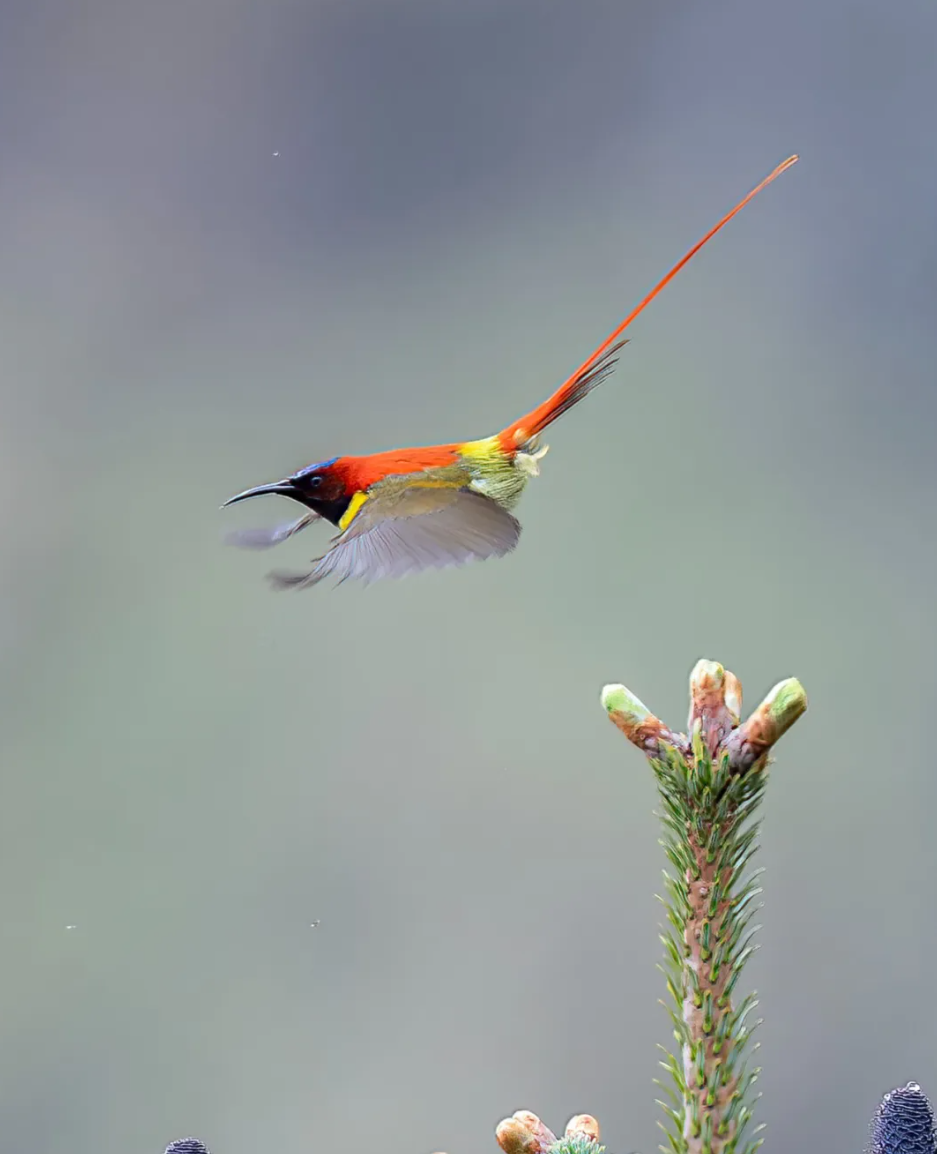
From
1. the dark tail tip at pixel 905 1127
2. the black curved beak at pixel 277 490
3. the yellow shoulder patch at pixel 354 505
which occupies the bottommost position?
the dark tail tip at pixel 905 1127

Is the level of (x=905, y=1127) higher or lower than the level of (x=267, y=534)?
lower

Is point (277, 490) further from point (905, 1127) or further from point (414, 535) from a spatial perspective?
point (905, 1127)

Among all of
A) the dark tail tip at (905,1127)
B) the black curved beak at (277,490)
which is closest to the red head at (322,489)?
the black curved beak at (277,490)

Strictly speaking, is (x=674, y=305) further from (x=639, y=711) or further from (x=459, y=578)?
(x=639, y=711)

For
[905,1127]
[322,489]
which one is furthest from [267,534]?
[905,1127]

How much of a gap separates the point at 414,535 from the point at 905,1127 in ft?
1.30

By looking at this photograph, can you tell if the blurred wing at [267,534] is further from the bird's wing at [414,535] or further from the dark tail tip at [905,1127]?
the dark tail tip at [905,1127]

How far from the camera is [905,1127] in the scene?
377mm

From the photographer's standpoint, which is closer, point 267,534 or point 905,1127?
point 905,1127

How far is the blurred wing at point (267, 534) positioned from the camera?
72cm

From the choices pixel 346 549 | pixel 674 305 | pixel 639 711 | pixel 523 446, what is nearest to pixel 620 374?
pixel 674 305

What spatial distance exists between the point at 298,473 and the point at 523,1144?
0.39 meters

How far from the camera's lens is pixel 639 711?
41 cm

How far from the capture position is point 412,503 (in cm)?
69
